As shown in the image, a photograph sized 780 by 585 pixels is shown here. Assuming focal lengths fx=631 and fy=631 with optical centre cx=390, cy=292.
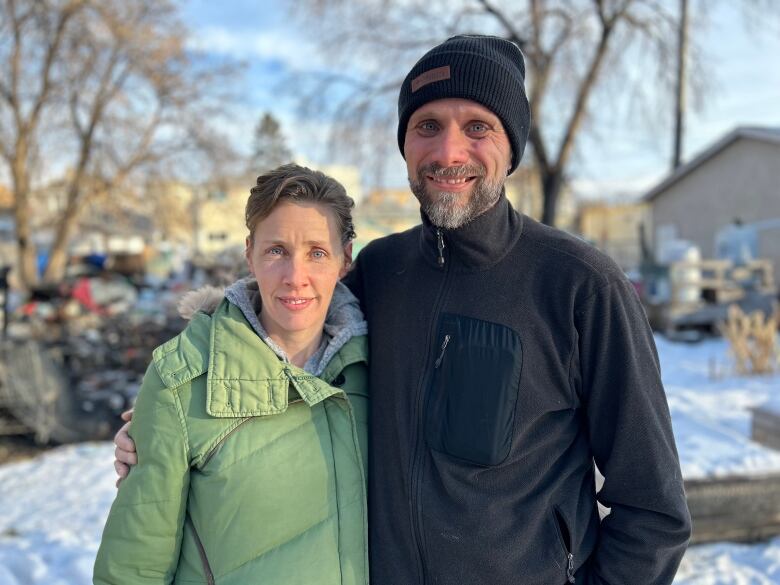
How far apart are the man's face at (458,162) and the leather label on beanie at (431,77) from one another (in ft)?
0.20

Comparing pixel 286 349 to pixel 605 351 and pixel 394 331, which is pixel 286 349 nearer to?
pixel 394 331

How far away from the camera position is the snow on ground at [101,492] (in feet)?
12.3

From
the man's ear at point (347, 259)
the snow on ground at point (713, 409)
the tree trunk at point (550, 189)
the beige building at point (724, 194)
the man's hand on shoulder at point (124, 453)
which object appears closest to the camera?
the man's hand on shoulder at point (124, 453)

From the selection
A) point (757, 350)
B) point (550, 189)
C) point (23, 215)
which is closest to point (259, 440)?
point (757, 350)

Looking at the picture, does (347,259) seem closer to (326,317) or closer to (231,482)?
(326,317)

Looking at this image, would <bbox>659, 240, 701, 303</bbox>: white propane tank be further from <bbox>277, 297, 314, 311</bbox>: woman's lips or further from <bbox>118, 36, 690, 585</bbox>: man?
<bbox>277, 297, 314, 311</bbox>: woman's lips

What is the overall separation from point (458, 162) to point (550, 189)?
11.9 meters

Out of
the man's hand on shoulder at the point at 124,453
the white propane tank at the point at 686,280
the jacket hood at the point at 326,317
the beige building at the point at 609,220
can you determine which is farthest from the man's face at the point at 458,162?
the beige building at the point at 609,220

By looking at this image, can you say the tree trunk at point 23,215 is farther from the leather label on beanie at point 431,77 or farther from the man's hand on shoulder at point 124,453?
the leather label on beanie at point 431,77

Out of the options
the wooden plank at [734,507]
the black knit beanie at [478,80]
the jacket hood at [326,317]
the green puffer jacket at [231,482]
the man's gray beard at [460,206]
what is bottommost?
the wooden plank at [734,507]

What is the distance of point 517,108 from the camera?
181 cm

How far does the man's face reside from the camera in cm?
174

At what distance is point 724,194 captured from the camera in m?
19.4

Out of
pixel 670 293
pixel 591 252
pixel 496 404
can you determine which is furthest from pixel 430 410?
pixel 670 293
